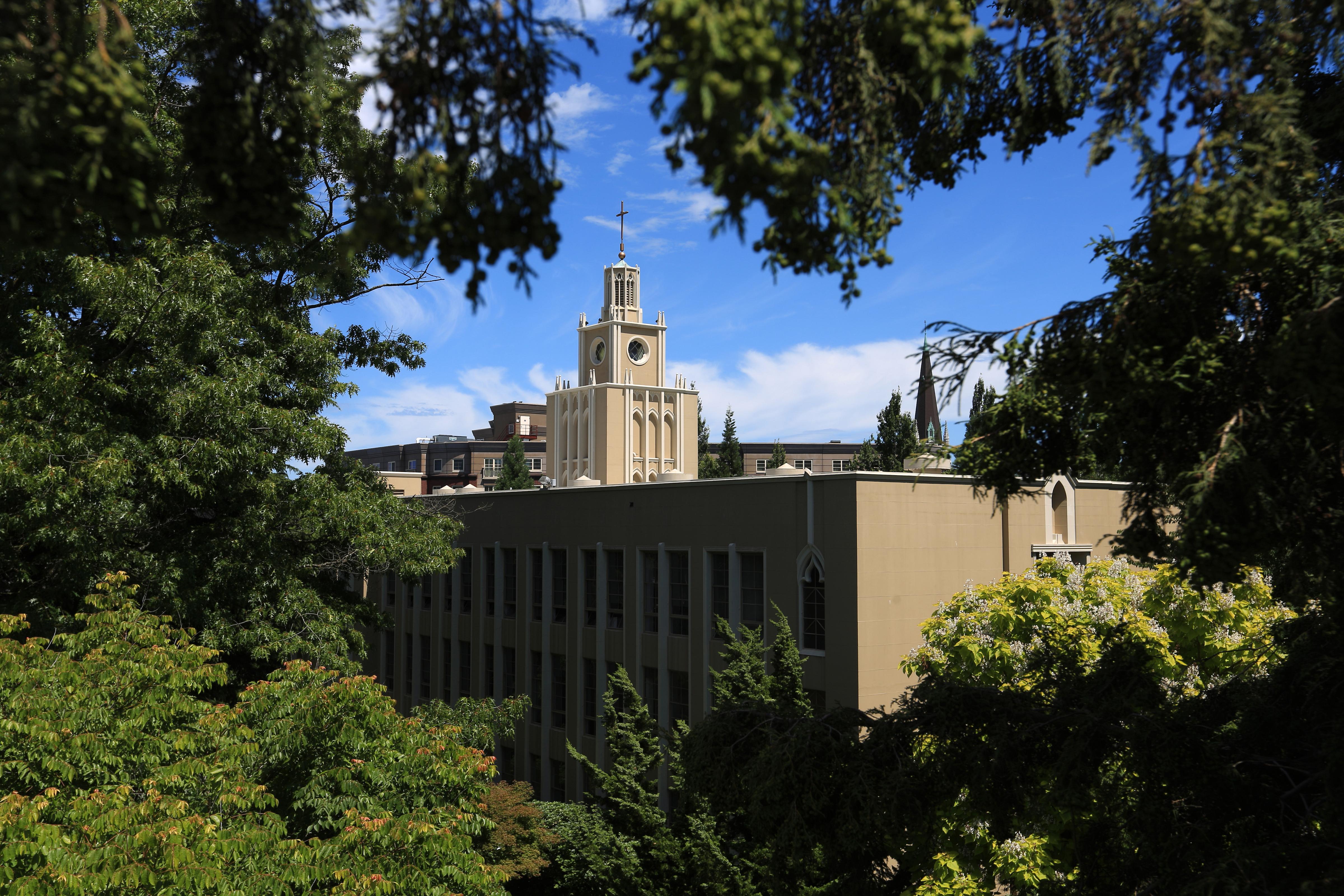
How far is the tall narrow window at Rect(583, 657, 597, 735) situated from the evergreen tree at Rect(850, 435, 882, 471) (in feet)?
100

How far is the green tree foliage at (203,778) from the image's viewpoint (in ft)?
28.8

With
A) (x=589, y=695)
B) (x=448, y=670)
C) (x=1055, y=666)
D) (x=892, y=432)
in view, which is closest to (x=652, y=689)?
(x=589, y=695)

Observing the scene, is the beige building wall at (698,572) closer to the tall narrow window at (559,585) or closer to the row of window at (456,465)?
the tall narrow window at (559,585)

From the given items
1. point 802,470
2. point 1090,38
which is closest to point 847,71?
point 1090,38

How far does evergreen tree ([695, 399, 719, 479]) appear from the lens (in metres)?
78.2

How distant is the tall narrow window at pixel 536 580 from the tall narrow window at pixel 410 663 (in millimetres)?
8896

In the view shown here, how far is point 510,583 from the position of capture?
3447cm

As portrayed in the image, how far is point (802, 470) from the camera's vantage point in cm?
2572

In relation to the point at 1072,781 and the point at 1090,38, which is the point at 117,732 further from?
the point at 1090,38

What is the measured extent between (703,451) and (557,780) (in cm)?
6323

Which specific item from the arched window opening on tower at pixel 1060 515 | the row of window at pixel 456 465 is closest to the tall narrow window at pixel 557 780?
the arched window opening on tower at pixel 1060 515

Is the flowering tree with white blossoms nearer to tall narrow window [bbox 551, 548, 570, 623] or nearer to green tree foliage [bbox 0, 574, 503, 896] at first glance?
green tree foliage [bbox 0, 574, 503, 896]

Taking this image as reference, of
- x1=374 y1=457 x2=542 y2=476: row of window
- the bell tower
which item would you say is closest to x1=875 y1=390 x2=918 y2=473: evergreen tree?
the bell tower

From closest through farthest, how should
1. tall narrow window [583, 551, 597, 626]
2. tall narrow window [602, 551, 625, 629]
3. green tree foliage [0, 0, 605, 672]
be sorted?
green tree foliage [0, 0, 605, 672]
tall narrow window [602, 551, 625, 629]
tall narrow window [583, 551, 597, 626]
